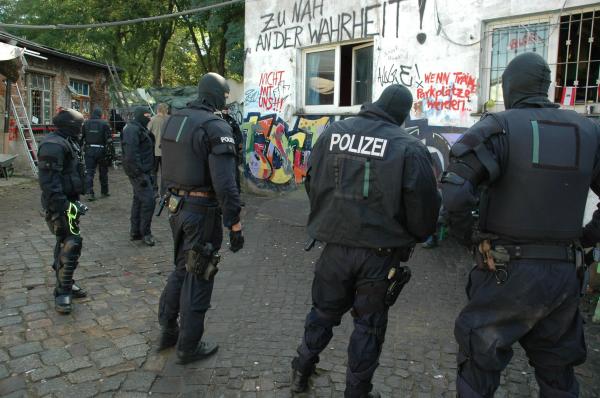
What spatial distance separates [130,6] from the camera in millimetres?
22547

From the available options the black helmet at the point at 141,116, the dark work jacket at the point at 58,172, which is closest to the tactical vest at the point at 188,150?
the dark work jacket at the point at 58,172

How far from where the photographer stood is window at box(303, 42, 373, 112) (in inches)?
335

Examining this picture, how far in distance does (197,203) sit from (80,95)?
1679cm

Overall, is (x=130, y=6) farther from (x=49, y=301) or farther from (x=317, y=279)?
(x=317, y=279)

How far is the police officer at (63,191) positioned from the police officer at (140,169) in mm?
2078

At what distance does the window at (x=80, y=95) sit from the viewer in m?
17.9

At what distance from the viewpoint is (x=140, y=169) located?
6910 mm

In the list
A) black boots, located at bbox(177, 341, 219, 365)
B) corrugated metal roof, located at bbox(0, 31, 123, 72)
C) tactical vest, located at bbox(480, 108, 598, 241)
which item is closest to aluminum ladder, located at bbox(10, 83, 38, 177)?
corrugated metal roof, located at bbox(0, 31, 123, 72)

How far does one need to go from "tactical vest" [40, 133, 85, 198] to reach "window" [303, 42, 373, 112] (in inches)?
198

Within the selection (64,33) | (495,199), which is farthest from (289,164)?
(64,33)

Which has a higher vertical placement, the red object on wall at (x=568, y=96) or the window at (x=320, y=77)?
the window at (x=320, y=77)

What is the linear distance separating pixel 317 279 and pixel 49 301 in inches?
117

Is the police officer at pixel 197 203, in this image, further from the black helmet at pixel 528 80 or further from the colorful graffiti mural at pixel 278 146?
the colorful graffiti mural at pixel 278 146

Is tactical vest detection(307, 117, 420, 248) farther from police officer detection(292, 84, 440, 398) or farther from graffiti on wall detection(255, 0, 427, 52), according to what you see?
graffiti on wall detection(255, 0, 427, 52)
